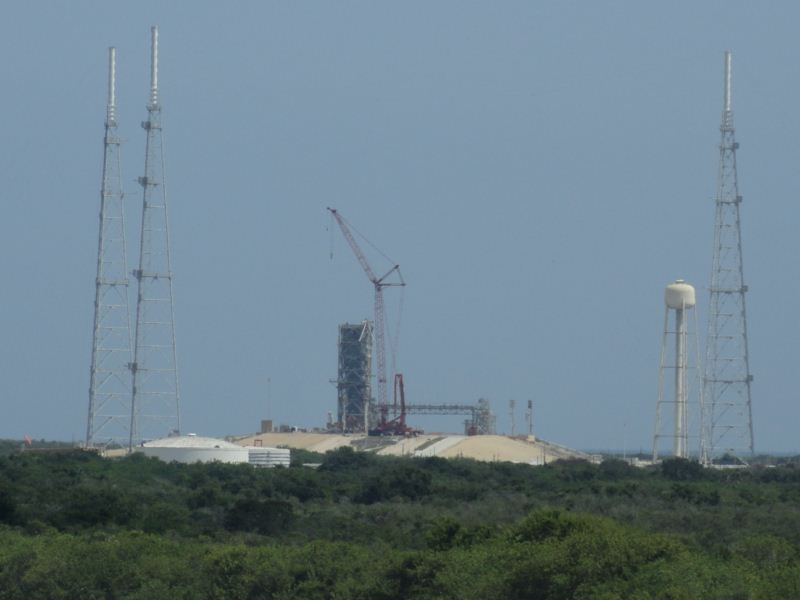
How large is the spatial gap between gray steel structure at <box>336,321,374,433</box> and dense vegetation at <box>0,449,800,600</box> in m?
36.5

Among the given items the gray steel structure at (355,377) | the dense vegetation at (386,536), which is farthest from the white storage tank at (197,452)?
the gray steel structure at (355,377)

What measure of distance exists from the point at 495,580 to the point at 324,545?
809 cm

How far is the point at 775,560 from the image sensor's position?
41.2 m

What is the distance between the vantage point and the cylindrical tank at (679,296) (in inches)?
4001

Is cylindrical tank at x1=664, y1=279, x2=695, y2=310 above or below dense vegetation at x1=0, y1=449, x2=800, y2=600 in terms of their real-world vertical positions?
above

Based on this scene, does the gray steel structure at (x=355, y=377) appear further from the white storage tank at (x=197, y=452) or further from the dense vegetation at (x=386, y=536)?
the dense vegetation at (x=386, y=536)

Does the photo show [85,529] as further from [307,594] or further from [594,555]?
[594,555]

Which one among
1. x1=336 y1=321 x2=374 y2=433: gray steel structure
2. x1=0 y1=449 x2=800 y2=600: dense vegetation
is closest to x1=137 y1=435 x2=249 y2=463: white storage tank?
x1=0 y1=449 x2=800 y2=600: dense vegetation

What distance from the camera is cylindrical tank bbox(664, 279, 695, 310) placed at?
102 m

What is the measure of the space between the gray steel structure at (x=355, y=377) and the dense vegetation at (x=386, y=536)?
1436 inches

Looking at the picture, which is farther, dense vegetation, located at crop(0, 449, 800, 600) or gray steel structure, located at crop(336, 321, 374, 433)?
gray steel structure, located at crop(336, 321, 374, 433)

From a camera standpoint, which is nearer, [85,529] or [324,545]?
[324,545]

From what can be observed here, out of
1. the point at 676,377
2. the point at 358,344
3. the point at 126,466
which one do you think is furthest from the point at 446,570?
the point at 358,344

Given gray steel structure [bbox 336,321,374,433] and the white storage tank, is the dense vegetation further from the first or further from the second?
gray steel structure [bbox 336,321,374,433]
